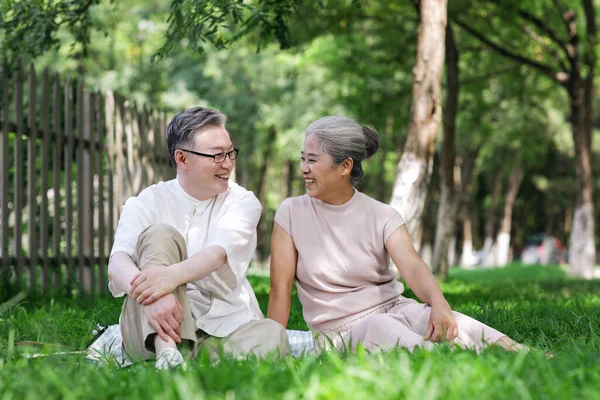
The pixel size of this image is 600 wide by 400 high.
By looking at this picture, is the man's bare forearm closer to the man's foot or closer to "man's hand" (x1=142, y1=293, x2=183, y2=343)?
"man's hand" (x1=142, y1=293, x2=183, y2=343)

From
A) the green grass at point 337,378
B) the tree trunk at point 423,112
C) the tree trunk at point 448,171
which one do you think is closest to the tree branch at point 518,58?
the tree trunk at point 448,171

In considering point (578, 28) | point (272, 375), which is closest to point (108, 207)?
point (272, 375)

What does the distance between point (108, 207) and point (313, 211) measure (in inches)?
184

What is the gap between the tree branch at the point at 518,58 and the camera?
611 inches

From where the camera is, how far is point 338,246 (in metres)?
4.48

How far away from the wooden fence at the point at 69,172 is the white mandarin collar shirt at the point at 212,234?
3039 mm

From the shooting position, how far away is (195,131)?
4.31 meters

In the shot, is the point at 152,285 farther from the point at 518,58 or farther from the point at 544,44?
the point at 544,44

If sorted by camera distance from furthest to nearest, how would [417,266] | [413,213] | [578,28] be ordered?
[578,28]
[413,213]
[417,266]

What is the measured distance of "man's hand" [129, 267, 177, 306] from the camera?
366cm

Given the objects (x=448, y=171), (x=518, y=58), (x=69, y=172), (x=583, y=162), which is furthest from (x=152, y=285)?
(x=583, y=162)

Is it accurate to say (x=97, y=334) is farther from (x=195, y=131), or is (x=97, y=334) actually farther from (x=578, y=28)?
(x=578, y=28)

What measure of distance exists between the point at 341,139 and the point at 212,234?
33.8 inches

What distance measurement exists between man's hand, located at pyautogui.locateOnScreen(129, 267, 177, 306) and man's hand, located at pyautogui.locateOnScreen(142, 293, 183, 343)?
0.03m
